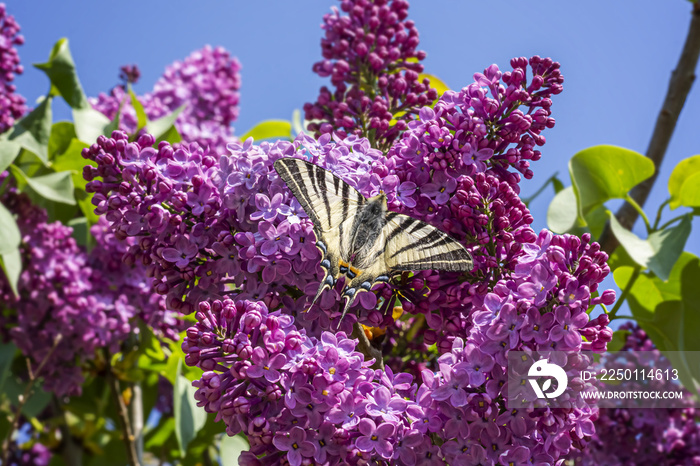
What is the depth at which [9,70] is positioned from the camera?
136 inches

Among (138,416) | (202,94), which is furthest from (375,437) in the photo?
(202,94)

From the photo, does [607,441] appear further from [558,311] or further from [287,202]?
[287,202]

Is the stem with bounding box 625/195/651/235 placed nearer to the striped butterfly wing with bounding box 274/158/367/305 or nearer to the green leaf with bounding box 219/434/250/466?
the striped butterfly wing with bounding box 274/158/367/305

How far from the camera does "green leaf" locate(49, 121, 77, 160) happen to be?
3285 millimetres

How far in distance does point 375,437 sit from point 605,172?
1.60 m

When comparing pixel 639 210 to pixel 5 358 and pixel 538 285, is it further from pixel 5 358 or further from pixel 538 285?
pixel 5 358

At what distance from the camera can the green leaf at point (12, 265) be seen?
110 inches

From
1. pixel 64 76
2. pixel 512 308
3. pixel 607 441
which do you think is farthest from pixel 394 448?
pixel 64 76

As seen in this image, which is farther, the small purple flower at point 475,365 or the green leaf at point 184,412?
the green leaf at point 184,412

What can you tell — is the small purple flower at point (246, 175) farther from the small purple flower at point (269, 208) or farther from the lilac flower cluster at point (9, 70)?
the lilac flower cluster at point (9, 70)

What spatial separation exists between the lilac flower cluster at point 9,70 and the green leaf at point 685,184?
2.87 m

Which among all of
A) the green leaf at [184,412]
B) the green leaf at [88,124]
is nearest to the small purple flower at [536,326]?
the green leaf at [184,412]

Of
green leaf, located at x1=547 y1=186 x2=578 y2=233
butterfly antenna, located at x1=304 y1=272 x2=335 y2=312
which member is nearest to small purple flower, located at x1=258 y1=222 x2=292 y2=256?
butterfly antenna, located at x1=304 y1=272 x2=335 y2=312

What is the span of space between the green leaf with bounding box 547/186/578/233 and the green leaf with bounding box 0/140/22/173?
6.82 ft
